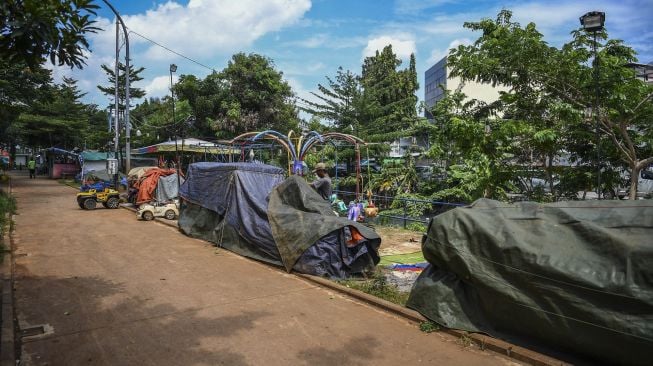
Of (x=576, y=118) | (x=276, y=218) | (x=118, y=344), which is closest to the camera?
(x=118, y=344)

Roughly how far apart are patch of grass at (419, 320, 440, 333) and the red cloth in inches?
514

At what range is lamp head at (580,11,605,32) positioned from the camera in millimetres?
7680

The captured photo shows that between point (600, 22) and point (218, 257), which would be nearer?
point (600, 22)

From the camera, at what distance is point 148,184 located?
16078 mm

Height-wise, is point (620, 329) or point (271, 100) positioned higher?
point (271, 100)

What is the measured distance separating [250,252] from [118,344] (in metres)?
4.34

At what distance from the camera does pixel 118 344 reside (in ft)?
15.3

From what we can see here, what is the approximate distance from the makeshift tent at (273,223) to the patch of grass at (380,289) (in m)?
0.40

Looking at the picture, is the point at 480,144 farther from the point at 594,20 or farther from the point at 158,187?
the point at 158,187

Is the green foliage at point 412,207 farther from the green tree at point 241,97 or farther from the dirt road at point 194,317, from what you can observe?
the green tree at point 241,97

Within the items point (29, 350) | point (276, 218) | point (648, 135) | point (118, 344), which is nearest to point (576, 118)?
point (648, 135)

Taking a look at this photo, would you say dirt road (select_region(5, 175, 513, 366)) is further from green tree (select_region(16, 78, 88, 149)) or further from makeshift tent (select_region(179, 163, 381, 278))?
green tree (select_region(16, 78, 88, 149))

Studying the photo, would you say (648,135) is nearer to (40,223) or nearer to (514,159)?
(514,159)

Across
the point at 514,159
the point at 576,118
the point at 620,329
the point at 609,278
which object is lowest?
the point at 620,329
